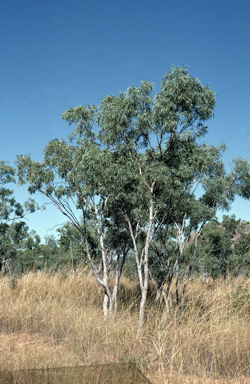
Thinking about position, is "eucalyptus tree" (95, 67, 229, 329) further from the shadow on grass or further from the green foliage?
the shadow on grass

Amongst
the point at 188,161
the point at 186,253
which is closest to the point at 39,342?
the point at 188,161

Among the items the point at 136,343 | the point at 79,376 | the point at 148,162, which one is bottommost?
the point at 79,376

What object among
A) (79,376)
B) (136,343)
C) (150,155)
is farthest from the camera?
(150,155)

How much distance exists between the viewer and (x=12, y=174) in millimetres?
19906

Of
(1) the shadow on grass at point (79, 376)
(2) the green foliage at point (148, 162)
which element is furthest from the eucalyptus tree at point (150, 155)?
(1) the shadow on grass at point (79, 376)

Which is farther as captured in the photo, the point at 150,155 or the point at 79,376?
the point at 150,155

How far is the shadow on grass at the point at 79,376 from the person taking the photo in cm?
472

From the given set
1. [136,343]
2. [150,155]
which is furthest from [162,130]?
[136,343]

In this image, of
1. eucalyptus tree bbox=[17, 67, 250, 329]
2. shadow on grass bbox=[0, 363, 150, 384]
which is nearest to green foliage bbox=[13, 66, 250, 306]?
eucalyptus tree bbox=[17, 67, 250, 329]

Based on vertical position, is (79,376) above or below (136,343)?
below

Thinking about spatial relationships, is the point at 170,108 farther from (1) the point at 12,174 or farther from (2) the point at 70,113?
(1) the point at 12,174

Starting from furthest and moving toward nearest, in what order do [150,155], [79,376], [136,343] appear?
[150,155]
[136,343]
[79,376]

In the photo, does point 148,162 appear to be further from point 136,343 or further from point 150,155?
point 136,343

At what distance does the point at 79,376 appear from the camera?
485 centimetres
